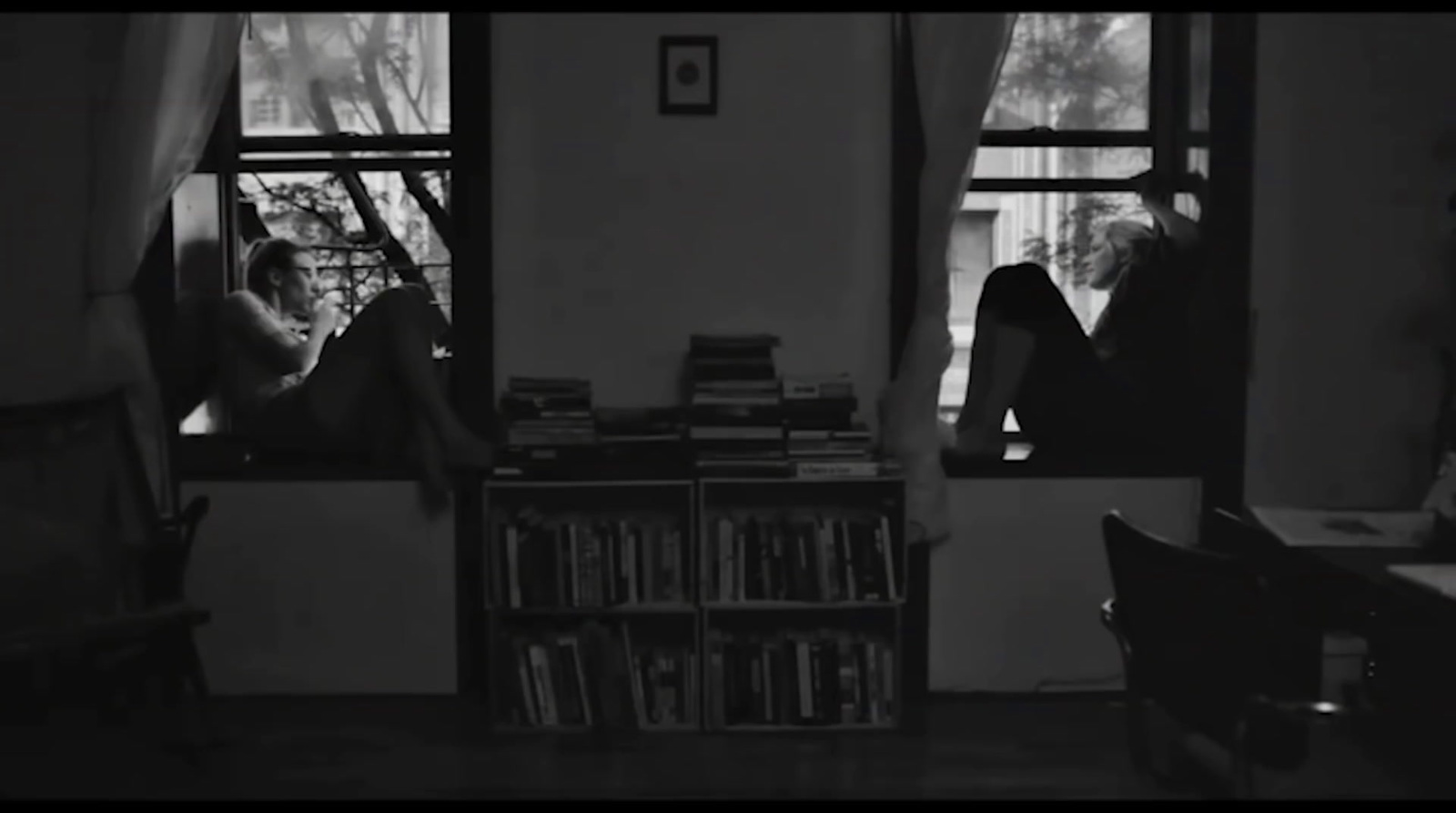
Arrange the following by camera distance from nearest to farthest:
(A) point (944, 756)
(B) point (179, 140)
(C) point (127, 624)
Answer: (C) point (127, 624) < (A) point (944, 756) < (B) point (179, 140)

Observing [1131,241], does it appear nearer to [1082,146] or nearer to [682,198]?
[1082,146]

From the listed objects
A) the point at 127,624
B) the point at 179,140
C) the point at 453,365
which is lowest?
the point at 127,624

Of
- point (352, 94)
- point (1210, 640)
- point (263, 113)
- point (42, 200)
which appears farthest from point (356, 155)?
point (1210, 640)

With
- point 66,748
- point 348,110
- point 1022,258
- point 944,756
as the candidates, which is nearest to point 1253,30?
point 1022,258

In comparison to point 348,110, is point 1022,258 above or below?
below

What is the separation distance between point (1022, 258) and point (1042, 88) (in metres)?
0.51

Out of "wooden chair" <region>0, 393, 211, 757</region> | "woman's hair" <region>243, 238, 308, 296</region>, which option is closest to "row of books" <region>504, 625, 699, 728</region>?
"wooden chair" <region>0, 393, 211, 757</region>

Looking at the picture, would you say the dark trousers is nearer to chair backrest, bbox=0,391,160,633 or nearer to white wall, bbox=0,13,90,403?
chair backrest, bbox=0,391,160,633

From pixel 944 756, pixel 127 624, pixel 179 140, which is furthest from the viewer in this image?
pixel 179 140

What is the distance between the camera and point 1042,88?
462 centimetres

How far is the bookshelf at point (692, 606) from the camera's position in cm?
421

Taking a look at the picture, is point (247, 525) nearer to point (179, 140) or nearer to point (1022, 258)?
point (179, 140)

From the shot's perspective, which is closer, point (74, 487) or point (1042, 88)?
point (74, 487)

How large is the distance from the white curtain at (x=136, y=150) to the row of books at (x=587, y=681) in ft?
3.97
